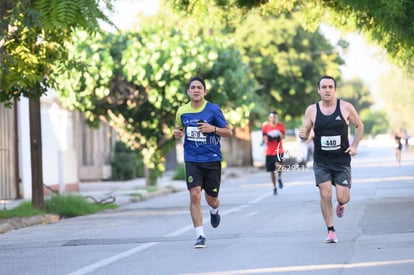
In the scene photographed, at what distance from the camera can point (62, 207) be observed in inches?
811

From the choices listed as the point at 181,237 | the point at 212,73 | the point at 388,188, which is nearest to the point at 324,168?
the point at 181,237

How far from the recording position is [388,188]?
2545 centimetres

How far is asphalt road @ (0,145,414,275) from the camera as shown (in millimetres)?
10211

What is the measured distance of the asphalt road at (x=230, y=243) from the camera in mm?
10211

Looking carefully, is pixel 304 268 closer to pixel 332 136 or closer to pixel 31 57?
pixel 332 136

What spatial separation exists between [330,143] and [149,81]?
706 inches

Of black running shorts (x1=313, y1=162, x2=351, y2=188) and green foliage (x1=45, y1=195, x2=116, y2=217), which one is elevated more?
black running shorts (x1=313, y1=162, x2=351, y2=188)

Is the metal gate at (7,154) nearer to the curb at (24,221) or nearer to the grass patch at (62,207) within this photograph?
the grass patch at (62,207)

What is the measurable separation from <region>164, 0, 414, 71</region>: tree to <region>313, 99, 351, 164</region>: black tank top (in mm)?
4694

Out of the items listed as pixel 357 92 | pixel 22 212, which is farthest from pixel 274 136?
pixel 357 92

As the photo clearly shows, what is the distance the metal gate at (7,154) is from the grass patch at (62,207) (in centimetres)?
464

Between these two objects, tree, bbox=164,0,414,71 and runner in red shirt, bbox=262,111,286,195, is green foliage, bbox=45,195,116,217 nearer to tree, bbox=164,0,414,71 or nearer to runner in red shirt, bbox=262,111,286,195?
tree, bbox=164,0,414,71

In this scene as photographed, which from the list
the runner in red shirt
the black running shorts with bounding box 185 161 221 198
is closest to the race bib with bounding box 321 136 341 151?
the black running shorts with bounding box 185 161 221 198

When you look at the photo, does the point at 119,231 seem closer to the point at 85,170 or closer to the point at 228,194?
the point at 228,194
